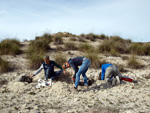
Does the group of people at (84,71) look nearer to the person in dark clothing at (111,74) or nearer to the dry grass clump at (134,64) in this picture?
the person in dark clothing at (111,74)

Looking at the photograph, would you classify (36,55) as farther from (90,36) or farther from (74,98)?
(90,36)

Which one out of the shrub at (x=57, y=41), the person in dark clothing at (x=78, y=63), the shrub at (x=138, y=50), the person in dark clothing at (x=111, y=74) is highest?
the shrub at (x=57, y=41)

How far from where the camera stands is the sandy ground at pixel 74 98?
144 inches

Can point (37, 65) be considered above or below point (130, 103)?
above

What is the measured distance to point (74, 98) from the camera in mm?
4461

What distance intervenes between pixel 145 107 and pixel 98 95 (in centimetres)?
151

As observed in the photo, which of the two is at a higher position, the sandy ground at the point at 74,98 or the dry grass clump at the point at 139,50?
the dry grass clump at the point at 139,50

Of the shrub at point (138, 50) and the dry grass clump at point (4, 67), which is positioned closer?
the dry grass clump at point (4, 67)

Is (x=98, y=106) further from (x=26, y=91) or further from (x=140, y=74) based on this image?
(x=140, y=74)

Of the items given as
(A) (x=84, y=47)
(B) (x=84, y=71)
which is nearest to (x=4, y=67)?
(B) (x=84, y=71)

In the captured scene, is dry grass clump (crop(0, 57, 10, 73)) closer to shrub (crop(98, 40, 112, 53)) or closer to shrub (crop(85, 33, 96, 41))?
shrub (crop(98, 40, 112, 53))

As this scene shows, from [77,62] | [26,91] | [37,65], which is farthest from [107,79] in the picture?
[37,65]

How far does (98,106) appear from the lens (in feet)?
12.7

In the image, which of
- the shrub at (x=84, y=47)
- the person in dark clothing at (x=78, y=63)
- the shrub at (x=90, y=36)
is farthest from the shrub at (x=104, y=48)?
the person in dark clothing at (x=78, y=63)
